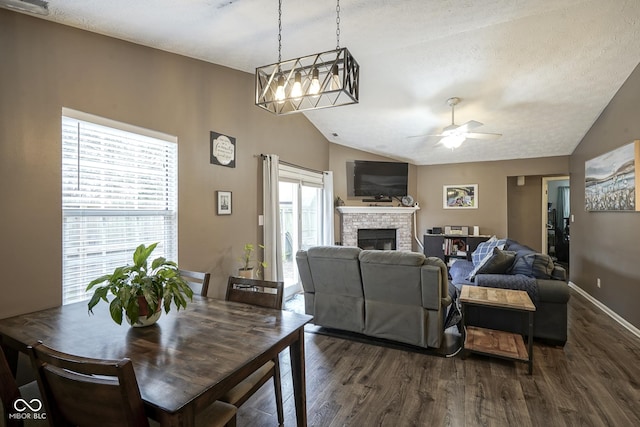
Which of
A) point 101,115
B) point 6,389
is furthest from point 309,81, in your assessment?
point 6,389

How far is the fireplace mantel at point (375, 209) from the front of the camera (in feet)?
19.9

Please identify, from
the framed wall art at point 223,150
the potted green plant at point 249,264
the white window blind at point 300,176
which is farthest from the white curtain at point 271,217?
the framed wall art at point 223,150

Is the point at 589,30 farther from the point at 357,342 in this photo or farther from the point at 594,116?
the point at 357,342

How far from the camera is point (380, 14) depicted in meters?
2.40

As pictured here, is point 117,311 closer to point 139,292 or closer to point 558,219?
point 139,292

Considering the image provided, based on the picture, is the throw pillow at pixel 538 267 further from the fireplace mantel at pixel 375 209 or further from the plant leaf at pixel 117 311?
the plant leaf at pixel 117 311

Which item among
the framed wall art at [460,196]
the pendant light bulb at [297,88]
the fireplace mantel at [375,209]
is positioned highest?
the pendant light bulb at [297,88]

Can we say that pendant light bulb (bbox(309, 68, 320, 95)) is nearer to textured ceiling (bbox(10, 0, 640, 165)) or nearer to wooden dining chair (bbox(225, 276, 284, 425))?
textured ceiling (bbox(10, 0, 640, 165))

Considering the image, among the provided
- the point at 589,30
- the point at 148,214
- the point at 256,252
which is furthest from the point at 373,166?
the point at 148,214

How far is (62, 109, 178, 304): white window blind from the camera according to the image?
87.3 inches

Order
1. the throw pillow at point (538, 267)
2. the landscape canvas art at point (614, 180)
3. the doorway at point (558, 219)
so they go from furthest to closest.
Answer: the doorway at point (558, 219) < the landscape canvas art at point (614, 180) < the throw pillow at point (538, 267)

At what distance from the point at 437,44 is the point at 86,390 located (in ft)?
11.9

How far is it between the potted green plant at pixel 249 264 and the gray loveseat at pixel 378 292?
0.67 m

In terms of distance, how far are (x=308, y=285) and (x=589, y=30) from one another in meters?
3.66
